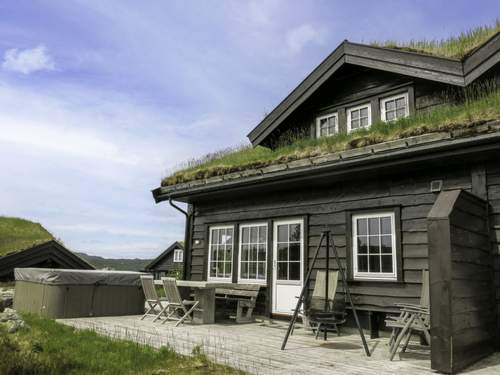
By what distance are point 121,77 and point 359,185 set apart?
487cm

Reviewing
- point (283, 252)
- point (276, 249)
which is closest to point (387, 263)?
point (283, 252)

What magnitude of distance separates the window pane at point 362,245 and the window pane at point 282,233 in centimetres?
168

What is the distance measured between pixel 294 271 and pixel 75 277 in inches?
168

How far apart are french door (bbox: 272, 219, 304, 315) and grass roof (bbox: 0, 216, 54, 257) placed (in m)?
9.00

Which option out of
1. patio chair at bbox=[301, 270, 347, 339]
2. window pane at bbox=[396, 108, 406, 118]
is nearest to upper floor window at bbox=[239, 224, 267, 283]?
patio chair at bbox=[301, 270, 347, 339]

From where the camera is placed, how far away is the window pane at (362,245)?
6.99m

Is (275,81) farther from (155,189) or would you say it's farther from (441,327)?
(441,327)

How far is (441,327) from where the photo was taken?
4.22 meters

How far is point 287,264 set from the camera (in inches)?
322

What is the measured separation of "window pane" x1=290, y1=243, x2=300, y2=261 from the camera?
26.4 feet

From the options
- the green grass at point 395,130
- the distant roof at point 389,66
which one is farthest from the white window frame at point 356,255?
the distant roof at point 389,66

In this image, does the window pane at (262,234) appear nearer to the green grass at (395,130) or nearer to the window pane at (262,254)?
the window pane at (262,254)

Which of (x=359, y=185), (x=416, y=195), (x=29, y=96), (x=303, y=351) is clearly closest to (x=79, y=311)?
(x=29, y=96)

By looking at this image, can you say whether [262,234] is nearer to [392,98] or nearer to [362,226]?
[362,226]
